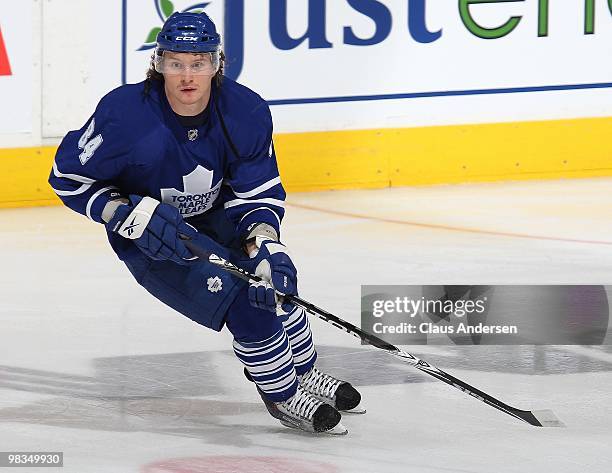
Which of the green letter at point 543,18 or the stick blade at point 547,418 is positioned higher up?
the green letter at point 543,18

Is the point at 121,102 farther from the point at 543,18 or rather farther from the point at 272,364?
the point at 543,18

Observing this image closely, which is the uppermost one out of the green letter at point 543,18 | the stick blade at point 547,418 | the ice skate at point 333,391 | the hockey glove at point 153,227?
the green letter at point 543,18

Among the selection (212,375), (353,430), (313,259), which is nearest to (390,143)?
(313,259)

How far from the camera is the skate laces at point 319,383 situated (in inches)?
135

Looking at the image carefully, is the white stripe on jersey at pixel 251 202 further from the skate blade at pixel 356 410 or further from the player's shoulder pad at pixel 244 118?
the skate blade at pixel 356 410

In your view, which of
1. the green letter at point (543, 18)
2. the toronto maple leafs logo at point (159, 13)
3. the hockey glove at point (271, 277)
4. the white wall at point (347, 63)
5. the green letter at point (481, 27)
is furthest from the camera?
the green letter at point (543, 18)

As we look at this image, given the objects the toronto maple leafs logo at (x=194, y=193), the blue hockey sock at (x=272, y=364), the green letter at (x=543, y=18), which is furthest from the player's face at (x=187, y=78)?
the green letter at (x=543, y=18)

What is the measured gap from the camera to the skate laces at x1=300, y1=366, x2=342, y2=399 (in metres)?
3.43

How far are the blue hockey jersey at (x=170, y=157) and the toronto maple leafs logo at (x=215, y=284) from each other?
0.14m

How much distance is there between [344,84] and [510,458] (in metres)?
3.78

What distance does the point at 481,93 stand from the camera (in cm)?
687

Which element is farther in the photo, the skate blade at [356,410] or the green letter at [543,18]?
the green letter at [543,18]

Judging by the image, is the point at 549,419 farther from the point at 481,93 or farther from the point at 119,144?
the point at 481,93

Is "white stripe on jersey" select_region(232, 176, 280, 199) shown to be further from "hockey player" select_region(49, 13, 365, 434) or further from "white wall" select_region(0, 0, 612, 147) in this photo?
"white wall" select_region(0, 0, 612, 147)
